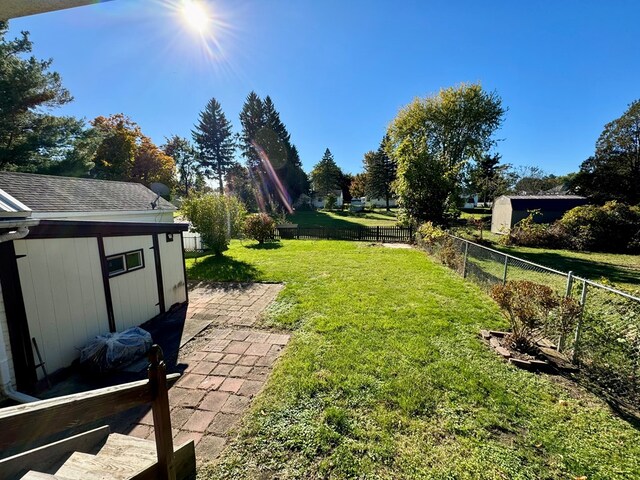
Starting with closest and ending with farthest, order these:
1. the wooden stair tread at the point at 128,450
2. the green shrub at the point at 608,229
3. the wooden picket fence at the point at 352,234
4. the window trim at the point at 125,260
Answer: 1. the wooden stair tread at the point at 128,450
2. the window trim at the point at 125,260
3. the green shrub at the point at 608,229
4. the wooden picket fence at the point at 352,234

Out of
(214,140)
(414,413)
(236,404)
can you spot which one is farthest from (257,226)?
(214,140)

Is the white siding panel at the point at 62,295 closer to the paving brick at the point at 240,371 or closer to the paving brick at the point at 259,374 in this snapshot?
the paving brick at the point at 240,371

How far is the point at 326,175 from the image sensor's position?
157 feet

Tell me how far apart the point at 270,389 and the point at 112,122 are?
37481mm

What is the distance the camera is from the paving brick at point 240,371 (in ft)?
12.4

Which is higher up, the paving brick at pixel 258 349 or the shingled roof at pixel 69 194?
the shingled roof at pixel 69 194

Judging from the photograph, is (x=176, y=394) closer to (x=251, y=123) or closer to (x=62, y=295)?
(x=62, y=295)

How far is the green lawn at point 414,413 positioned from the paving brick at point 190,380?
93 cm

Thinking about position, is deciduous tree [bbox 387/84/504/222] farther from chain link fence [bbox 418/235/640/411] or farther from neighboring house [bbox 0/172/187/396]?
neighboring house [bbox 0/172/187/396]

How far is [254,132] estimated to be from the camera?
34.9 metres

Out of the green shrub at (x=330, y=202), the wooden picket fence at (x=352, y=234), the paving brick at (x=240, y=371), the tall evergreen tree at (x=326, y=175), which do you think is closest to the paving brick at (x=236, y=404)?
the paving brick at (x=240, y=371)

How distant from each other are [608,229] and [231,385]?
19317 millimetres

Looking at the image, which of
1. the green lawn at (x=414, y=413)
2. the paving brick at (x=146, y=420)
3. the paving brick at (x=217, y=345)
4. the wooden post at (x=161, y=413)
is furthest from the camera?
the paving brick at (x=217, y=345)

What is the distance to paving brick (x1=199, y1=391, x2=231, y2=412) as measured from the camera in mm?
3121
